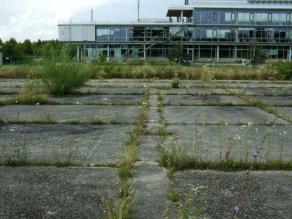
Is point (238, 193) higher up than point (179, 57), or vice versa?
point (179, 57)

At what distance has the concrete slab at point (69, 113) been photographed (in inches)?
431

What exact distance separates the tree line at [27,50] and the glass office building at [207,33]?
8160mm

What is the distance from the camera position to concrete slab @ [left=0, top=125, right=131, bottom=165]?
674 cm

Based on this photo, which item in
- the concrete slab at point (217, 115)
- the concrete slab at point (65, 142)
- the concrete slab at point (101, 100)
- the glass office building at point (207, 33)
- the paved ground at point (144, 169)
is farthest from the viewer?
the glass office building at point (207, 33)

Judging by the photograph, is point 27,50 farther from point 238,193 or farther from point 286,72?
point 238,193

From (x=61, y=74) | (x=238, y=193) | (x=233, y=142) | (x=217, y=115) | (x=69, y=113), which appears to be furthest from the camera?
(x=61, y=74)

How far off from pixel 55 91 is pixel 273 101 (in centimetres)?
735

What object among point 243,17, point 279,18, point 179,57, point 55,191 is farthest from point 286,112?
point 279,18

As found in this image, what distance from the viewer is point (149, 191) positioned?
5191 mm

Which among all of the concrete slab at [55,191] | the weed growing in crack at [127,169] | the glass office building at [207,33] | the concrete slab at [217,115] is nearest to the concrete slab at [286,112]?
the concrete slab at [217,115]

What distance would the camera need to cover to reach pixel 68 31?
8081 centimetres

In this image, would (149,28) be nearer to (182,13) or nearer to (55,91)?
(182,13)

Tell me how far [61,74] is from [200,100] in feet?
16.0

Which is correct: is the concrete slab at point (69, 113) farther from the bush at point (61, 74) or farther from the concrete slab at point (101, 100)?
the bush at point (61, 74)
